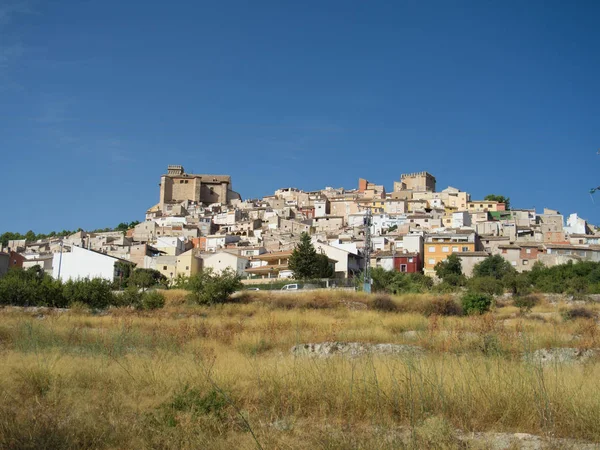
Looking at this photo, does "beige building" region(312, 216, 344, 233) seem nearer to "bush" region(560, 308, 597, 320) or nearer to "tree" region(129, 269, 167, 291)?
"tree" region(129, 269, 167, 291)

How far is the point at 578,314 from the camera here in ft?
75.7

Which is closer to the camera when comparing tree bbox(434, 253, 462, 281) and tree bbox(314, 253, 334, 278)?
tree bbox(314, 253, 334, 278)

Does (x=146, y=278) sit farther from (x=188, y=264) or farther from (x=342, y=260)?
(x=342, y=260)

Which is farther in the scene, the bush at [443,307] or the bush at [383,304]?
the bush at [383,304]

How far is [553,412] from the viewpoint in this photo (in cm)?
669

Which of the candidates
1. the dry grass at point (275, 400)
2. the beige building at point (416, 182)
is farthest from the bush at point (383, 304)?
the beige building at point (416, 182)

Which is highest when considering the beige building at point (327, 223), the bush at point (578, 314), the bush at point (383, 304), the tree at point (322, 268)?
the beige building at point (327, 223)

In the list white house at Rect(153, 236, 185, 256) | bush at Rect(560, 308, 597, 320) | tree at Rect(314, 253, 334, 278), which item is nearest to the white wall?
white house at Rect(153, 236, 185, 256)

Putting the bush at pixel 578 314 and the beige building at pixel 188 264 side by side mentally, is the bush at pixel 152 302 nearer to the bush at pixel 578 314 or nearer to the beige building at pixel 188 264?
the bush at pixel 578 314

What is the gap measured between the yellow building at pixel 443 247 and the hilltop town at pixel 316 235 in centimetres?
10

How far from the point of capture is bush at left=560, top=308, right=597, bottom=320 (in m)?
21.8

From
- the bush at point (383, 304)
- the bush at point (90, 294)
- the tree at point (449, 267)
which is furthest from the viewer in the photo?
the tree at point (449, 267)

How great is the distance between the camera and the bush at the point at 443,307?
79.7 ft

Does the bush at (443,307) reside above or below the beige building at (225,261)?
below
